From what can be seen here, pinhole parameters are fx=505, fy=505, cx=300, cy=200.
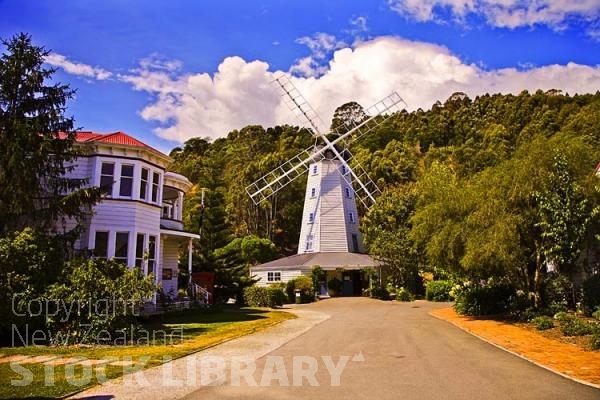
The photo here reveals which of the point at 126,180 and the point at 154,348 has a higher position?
the point at 126,180

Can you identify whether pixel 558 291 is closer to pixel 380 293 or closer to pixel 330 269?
pixel 380 293

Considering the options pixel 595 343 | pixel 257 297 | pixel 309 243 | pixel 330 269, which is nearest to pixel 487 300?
pixel 595 343

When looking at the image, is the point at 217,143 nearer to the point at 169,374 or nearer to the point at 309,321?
the point at 309,321

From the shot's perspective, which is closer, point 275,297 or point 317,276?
point 275,297

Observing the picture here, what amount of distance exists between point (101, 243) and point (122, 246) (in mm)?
907

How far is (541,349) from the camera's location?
1403 centimetres

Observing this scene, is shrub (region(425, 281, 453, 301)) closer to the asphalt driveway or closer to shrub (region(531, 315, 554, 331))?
shrub (region(531, 315, 554, 331))

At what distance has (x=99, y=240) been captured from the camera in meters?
22.7

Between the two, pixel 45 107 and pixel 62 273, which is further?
pixel 45 107

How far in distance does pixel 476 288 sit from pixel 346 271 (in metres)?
20.8

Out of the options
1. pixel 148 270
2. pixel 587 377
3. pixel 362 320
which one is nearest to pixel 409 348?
pixel 587 377

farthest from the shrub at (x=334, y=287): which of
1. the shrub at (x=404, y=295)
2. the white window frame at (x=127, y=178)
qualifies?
the white window frame at (x=127, y=178)

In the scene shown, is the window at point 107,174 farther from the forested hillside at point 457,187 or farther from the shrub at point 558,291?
the shrub at point 558,291

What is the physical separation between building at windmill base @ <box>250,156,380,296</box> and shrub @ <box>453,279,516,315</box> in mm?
17701
